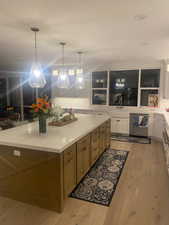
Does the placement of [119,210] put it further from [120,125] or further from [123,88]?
[123,88]

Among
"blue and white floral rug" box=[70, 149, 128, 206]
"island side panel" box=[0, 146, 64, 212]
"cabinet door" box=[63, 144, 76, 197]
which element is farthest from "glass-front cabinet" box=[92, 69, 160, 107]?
"island side panel" box=[0, 146, 64, 212]

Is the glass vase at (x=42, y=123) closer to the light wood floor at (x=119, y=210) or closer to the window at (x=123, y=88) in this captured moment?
the light wood floor at (x=119, y=210)

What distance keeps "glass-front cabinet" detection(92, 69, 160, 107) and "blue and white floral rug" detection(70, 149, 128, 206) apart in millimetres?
2369

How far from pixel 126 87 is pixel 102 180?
12.1 ft

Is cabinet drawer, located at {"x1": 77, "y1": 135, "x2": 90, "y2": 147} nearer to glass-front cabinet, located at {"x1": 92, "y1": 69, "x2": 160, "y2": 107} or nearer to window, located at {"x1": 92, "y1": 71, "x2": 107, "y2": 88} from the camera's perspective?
glass-front cabinet, located at {"x1": 92, "y1": 69, "x2": 160, "y2": 107}

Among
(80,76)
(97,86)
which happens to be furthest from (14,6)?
(97,86)

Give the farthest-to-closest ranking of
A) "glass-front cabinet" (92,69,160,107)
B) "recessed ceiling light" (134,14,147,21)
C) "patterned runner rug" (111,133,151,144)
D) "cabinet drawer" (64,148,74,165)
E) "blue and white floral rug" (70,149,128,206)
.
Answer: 1. "glass-front cabinet" (92,69,160,107)
2. "patterned runner rug" (111,133,151,144)
3. "blue and white floral rug" (70,149,128,206)
4. "cabinet drawer" (64,148,74,165)
5. "recessed ceiling light" (134,14,147,21)

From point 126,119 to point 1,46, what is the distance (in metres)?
4.13

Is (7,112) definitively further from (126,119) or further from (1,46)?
(126,119)

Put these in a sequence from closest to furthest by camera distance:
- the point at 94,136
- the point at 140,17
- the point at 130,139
Answer: the point at 140,17 → the point at 94,136 → the point at 130,139

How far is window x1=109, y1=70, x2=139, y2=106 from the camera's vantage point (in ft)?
18.1

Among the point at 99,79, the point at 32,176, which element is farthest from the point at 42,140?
the point at 99,79

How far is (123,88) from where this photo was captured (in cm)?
568

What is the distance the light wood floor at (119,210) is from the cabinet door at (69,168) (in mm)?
252
